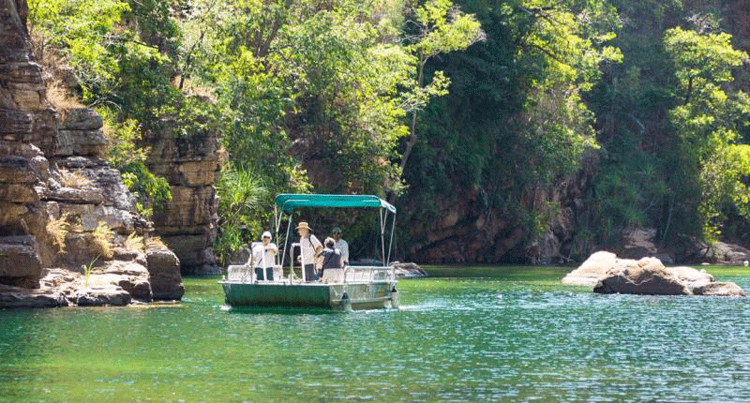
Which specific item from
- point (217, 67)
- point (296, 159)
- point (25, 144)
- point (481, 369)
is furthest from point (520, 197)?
point (481, 369)

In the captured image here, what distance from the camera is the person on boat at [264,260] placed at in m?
35.3

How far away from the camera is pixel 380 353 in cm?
2631

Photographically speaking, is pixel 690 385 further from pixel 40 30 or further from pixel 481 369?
pixel 40 30

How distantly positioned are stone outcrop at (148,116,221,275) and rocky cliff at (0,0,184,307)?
36.8ft

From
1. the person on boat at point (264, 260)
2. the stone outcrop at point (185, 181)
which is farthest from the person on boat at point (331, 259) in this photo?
the stone outcrop at point (185, 181)

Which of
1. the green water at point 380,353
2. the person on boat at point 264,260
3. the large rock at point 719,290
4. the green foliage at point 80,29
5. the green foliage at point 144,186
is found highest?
the green foliage at point 80,29

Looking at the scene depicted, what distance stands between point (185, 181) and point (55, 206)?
596 inches

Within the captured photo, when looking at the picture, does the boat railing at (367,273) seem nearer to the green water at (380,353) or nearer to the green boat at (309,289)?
the green boat at (309,289)

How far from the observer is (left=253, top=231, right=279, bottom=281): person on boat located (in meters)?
35.3

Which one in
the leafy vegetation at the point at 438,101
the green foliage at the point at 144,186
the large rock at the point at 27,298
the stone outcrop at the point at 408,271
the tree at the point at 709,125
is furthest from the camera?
the tree at the point at 709,125

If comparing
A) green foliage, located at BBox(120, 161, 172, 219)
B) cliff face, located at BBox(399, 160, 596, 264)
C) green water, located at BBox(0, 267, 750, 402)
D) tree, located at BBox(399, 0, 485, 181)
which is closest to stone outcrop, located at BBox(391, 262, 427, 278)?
tree, located at BBox(399, 0, 485, 181)

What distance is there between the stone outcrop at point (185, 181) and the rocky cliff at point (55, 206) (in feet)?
36.8

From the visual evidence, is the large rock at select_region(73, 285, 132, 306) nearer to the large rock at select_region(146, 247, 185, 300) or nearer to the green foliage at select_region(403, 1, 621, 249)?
the large rock at select_region(146, 247, 185, 300)

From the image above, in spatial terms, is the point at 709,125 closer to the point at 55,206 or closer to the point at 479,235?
the point at 479,235
